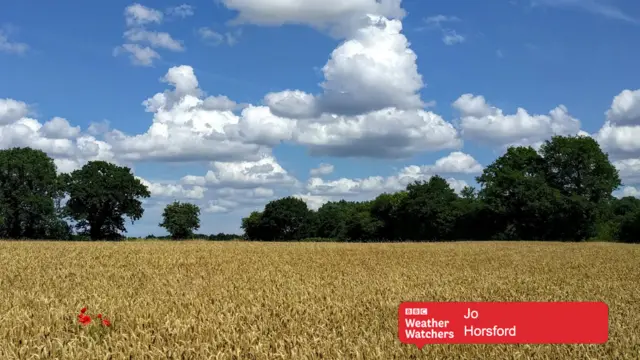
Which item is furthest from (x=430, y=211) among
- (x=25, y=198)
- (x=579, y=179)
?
A: (x=25, y=198)

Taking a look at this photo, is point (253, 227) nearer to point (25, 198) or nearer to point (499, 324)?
point (25, 198)

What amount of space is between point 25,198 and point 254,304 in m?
66.9

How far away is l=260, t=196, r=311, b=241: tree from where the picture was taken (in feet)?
351

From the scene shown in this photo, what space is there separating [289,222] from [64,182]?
42643 mm

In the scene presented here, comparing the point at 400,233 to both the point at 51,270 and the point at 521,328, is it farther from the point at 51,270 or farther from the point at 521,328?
the point at 521,328

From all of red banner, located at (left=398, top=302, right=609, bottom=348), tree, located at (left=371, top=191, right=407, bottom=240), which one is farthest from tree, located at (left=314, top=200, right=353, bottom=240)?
red banner, located at (left=398, top=302, right=609, bottom=348)

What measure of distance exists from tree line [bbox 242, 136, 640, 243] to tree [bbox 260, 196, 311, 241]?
12.2 metres

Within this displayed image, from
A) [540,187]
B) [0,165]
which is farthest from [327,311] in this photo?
[0,165]

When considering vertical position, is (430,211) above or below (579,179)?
below

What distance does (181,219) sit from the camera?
111625mm

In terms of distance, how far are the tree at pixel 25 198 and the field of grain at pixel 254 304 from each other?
171 ft

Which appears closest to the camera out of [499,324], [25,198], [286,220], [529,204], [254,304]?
[499,324]

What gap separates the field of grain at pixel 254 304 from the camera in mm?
6746

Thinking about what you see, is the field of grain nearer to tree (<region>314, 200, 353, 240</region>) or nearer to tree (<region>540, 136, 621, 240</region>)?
tree (<region>540, 136, 621, 240</region>)
